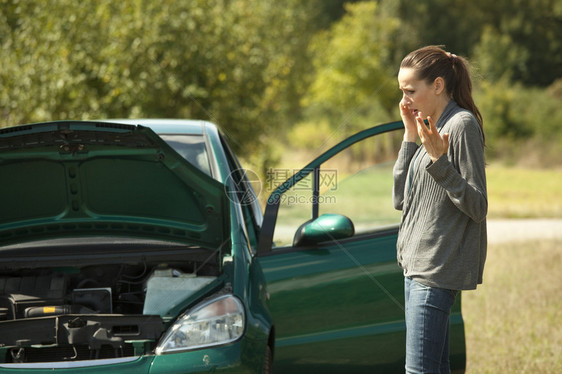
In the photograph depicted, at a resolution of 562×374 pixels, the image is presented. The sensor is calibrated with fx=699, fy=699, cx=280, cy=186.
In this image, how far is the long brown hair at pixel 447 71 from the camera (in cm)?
264

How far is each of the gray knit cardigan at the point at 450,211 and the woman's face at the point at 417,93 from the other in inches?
2.5

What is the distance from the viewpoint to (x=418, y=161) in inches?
106

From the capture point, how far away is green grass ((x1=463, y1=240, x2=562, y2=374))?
5082 mm

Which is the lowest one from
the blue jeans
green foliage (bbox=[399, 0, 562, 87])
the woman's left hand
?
the blue jeans

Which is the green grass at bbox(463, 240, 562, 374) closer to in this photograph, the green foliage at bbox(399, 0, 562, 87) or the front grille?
the front grille

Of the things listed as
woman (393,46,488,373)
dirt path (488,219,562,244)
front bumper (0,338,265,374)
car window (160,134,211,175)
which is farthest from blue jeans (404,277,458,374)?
dirt path (488,219,562,244)

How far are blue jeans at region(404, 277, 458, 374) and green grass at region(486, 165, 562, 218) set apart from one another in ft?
43.1

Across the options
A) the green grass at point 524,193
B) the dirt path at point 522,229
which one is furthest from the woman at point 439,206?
the green grass at point 524,193

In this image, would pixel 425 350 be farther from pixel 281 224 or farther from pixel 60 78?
pixel 281 224

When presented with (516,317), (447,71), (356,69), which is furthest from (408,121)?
(356,69)

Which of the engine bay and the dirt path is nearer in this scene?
the engine bay

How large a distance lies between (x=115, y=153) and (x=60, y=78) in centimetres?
659

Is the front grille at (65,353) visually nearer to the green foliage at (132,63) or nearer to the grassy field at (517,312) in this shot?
the grassy field at (517,312)

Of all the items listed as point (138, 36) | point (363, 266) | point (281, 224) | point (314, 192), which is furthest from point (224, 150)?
point (281, 224)
